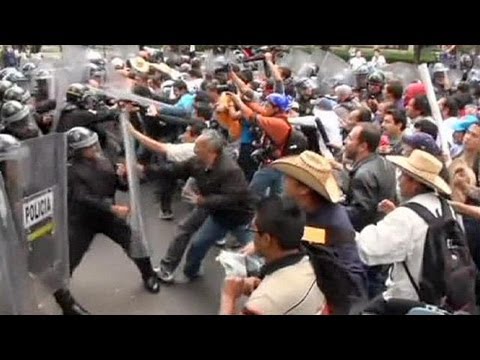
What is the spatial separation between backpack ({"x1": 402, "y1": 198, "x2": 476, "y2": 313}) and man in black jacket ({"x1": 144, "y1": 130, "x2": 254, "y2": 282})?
4.23ft

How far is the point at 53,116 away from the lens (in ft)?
12.8

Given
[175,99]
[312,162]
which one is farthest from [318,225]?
[175,99]

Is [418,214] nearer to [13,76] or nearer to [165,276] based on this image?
[165,276]

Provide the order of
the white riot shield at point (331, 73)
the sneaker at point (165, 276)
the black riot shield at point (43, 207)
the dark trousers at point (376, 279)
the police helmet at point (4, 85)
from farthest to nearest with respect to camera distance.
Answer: the police helmet at point (4, 85) → the white riot shield at point (331, 73) → the sneaker at point (165, 276) → the black riot shield at point (43, 207) → the dark trousers at point (376, 279)

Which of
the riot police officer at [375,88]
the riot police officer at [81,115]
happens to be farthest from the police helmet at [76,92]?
the riot police officer at [375,88]

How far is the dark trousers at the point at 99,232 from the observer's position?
355 cm

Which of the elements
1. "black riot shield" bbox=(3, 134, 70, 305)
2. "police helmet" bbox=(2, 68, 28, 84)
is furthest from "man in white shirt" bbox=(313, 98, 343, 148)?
"police helmet" bbox=(2, 68, 28, 84)

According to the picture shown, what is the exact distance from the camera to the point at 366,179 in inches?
→ 128

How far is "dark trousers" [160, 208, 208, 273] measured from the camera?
3961 mm

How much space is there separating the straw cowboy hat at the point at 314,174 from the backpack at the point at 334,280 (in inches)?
8.6

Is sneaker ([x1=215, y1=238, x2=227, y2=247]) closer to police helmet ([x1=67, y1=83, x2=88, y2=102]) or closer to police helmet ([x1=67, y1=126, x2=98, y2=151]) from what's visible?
police helmet ([x1=67, y1=126, x2=98, y2=151])

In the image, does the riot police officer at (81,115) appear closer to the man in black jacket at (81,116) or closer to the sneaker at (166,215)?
the man in black jacket at (81,116)

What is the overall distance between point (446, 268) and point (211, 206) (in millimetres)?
1535

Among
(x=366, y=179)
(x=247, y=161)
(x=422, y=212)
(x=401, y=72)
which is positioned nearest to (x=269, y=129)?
(x=247, y=161)
